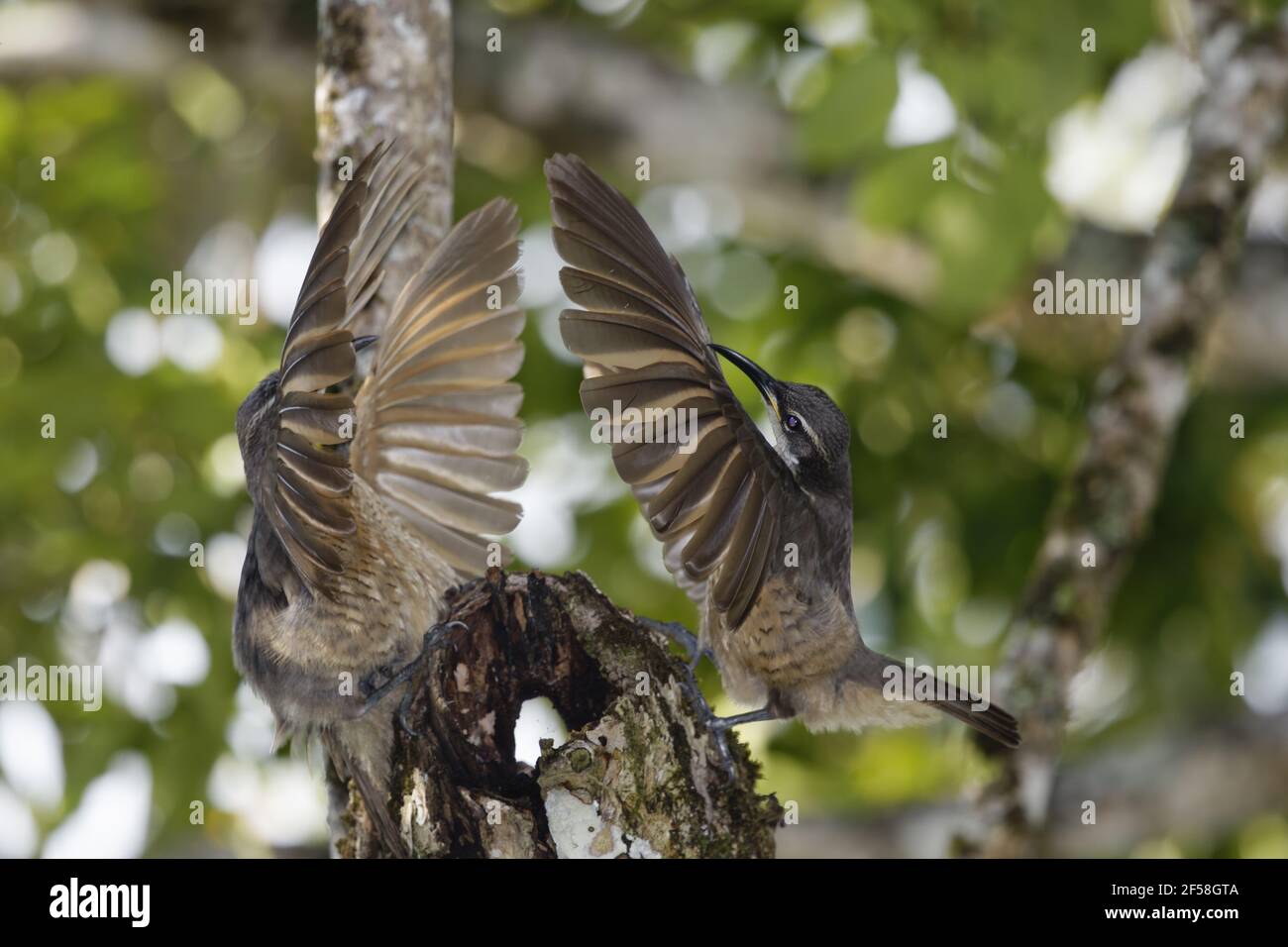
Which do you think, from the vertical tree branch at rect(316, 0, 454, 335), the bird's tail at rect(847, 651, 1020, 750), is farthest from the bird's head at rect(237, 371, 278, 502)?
the bird's tail at rect(847, 651, 1020, 750)

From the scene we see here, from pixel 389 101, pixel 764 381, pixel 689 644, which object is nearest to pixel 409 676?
pixel 689 644

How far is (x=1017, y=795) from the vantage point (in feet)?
14.0

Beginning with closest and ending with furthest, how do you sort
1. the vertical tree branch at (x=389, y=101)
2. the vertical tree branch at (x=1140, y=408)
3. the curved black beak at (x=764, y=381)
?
the curved black beak at (x=764, y=381)
the vertical tree branch at (x=389, y=101)
the vertical tree branch at (x=1140, y=408)

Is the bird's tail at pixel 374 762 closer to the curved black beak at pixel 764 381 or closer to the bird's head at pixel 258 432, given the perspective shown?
the bird's head at pixel 258 432

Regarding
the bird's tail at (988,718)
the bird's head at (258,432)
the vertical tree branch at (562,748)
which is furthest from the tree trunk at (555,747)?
the bird's tail at (988,718)

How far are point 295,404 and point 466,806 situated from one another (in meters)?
0.75

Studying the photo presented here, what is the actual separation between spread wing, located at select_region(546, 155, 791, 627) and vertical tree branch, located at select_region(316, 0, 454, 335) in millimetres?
849

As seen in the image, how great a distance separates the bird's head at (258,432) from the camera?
7.41 feet

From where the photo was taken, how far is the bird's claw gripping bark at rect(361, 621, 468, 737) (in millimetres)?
2395

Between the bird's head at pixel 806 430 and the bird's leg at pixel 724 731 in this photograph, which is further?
the bird's head at pixel 806 430

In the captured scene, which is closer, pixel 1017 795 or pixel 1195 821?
pixel 1017 795
